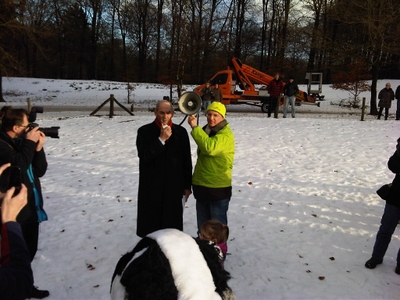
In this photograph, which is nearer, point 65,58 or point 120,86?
point 120,86

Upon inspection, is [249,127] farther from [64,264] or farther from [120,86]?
[120,86]

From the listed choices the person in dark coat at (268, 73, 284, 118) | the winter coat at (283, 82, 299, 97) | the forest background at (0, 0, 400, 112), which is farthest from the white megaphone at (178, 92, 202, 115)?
the forest background at (0, 0, 400, 112)

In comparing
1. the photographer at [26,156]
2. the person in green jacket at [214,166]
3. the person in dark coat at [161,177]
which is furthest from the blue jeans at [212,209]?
the photographer at [26,156]

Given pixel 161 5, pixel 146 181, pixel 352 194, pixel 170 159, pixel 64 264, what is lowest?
pixel 64 264

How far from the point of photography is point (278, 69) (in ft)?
111

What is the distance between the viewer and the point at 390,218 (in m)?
3.66

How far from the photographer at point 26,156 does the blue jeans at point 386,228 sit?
351 centimetres

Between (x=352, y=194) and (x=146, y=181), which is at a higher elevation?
(x=146, y=181)

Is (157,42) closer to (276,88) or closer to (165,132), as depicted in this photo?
(276,88)

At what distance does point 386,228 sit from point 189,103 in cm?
254

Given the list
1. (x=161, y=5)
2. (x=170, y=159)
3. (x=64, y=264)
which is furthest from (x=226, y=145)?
(x=161, y=5)

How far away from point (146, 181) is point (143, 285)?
196 centimetres

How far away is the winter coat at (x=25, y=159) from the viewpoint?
2.60m

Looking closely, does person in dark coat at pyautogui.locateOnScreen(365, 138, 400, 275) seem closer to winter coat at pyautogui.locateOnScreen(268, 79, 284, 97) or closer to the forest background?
winter coat at pyautogui.locateOnScreen(268, 79, 284, 97)
